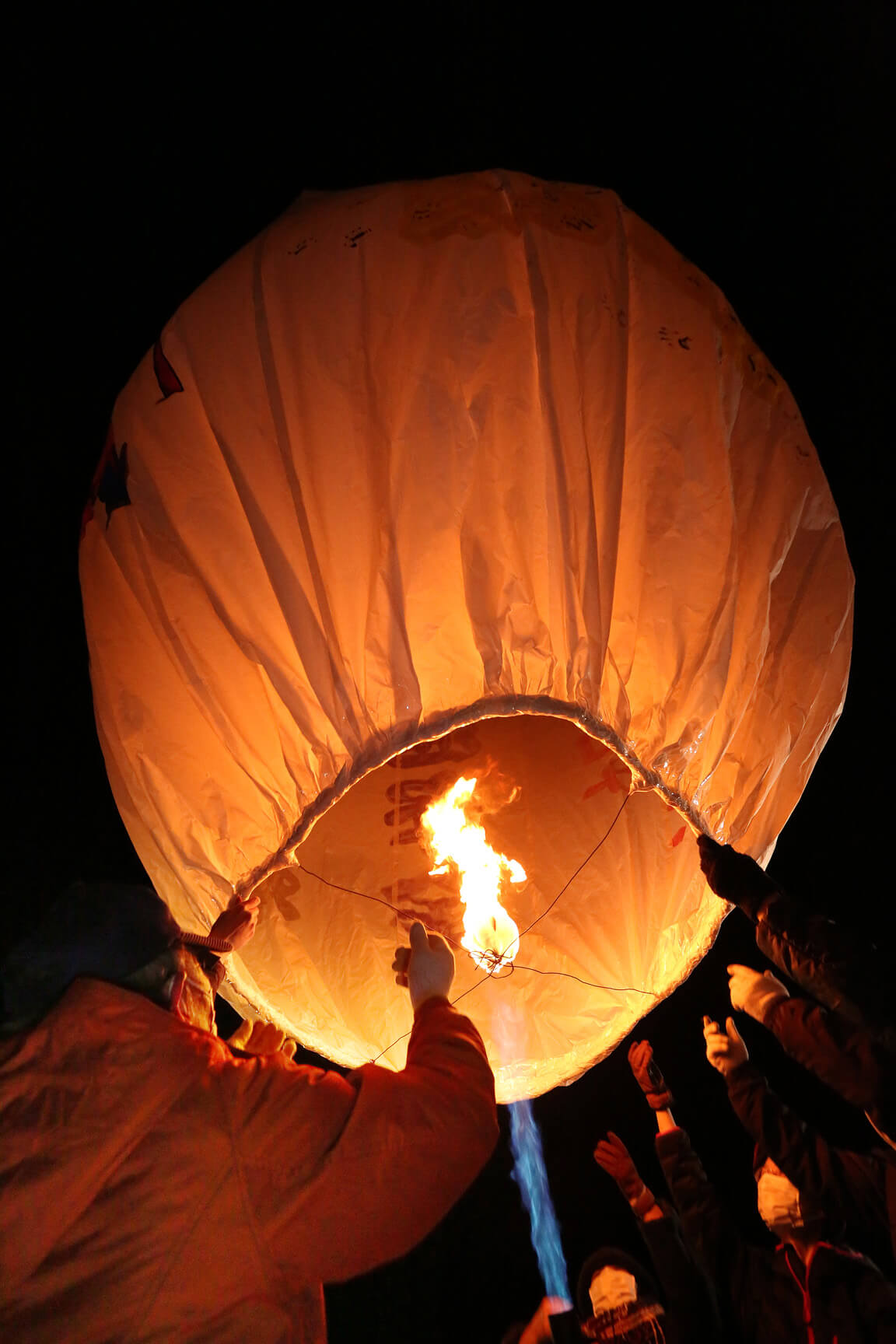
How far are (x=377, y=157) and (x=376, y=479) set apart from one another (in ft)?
5.92

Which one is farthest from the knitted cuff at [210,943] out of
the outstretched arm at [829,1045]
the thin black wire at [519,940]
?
the outstretched arm at [829,1045]

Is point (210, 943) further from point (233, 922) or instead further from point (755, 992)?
point (755, 992)

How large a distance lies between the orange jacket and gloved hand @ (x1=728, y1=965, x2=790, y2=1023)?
1054mm

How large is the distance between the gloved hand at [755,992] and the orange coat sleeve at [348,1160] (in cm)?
104

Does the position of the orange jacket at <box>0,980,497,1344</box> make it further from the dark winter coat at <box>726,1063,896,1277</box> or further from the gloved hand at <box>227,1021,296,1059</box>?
the dark winter coat at <box>726,1063,896,1277</box>

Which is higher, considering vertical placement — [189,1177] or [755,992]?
[189,1177]

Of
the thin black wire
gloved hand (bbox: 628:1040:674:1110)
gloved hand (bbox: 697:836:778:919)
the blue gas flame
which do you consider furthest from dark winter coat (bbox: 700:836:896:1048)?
the blue gas flame

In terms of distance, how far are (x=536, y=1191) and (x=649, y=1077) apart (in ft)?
3.75

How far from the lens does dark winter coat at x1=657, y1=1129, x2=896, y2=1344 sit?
5.53ft

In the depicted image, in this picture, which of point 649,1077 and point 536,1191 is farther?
point 536,1191

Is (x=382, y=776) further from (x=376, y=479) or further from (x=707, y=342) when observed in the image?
(x=707, y=342)

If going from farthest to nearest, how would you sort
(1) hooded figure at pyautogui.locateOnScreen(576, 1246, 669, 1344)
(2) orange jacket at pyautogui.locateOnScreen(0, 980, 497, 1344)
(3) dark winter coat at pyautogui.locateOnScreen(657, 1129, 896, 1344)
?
(1) hooded figure at pyautogui.locateOnScreen(576, 1246, 669, 1344)
(3) dark winter coat at pyautogui.locateOnScreen(657, 1129, 896, 1344)
(2) orange jacket at pyautogui.locateOnScreen(0, 980, 497, 1344)

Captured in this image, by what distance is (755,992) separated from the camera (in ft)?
7.11

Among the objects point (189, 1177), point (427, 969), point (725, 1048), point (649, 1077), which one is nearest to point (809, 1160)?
point (725, 1048)
